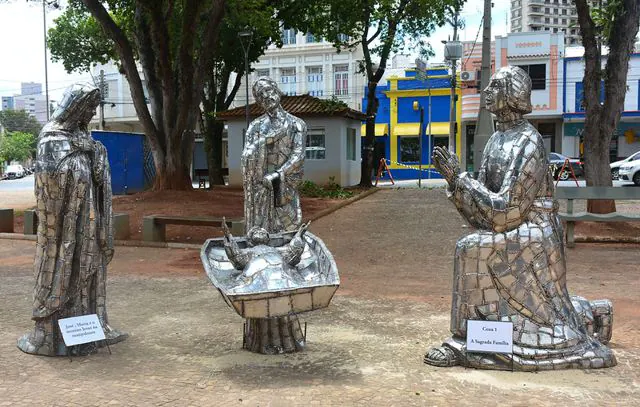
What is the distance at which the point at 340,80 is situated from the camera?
41562 millimetres

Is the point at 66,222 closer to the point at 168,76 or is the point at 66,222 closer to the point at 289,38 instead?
the point at 168,76

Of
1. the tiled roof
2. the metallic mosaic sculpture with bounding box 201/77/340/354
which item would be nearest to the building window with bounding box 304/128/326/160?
the tiled roof

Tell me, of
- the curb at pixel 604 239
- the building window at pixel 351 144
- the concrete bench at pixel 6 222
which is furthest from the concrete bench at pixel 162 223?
the building window at pixel 351 144

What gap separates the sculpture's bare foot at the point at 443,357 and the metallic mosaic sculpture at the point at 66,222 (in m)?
2.63

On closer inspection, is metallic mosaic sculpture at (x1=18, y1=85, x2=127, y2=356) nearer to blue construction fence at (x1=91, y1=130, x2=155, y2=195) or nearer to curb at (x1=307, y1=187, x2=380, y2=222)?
curb at (x1=307, y1=187, x2=380, y2=222)

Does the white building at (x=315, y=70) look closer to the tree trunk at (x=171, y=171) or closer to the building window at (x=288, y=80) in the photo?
the building window at (x=288, y=80)

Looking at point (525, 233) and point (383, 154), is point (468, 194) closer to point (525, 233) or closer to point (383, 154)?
point (525, 233)

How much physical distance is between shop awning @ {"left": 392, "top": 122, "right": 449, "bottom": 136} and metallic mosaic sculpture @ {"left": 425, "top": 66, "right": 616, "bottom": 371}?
1176 inches

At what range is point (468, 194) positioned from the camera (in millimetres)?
4328

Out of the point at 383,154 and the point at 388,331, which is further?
the point at 383,154

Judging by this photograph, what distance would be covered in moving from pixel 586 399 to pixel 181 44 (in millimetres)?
14935

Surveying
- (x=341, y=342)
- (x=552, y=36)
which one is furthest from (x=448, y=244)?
(x=552, y=36)

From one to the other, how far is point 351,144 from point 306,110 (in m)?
2.69

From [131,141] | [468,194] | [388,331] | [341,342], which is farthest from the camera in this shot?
[131,141]
